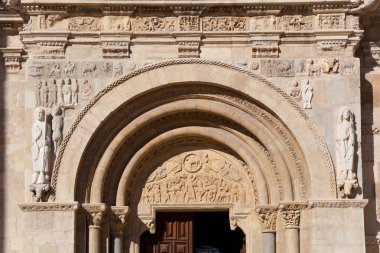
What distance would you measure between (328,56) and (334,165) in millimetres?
1904

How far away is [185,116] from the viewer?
1945 cm

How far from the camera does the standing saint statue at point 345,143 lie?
18.5 meters

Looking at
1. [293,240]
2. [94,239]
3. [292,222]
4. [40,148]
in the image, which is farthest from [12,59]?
[293,240]

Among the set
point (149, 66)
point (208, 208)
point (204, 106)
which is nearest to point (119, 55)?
point (149, 66)

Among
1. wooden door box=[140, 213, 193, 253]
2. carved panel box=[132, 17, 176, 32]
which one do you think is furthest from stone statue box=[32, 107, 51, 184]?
wooden door box=[140, 213, 193, 253]

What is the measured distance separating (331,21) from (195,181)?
3.70 metres

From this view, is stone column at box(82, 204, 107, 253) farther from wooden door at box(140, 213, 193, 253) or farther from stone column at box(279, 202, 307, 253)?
stone column at box(279, 202, 307, 253)

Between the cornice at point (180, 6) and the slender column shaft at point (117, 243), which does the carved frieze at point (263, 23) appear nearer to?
the cornice at point (180, 6)

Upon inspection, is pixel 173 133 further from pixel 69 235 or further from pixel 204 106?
pixel 69 235

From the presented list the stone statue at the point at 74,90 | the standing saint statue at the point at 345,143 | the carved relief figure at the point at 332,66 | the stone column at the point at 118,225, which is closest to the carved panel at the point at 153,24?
the stone statue at the point at 74,90

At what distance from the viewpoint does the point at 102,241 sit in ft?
62.8

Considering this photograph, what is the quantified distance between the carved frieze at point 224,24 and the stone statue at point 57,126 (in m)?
2.92

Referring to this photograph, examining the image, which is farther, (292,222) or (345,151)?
(292,222)

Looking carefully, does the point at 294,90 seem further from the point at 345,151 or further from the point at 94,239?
the point at 94,239
